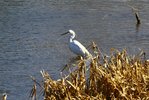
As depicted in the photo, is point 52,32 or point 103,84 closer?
point 103,84

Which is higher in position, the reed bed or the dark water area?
the reed bed

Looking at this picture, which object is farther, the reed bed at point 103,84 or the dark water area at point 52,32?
the dark water area at point 52,32

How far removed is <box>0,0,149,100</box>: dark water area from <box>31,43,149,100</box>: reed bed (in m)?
4.00

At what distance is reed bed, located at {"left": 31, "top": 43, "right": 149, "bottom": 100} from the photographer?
9391mm

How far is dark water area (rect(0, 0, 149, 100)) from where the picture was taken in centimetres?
1644

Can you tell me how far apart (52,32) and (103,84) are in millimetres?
12973

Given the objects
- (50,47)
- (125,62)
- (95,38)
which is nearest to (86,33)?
(95,38)

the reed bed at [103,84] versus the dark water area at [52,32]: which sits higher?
the reed bed at [103,84]

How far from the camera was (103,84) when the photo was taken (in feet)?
31.4

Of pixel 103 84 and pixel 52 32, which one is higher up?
pixel 103 84

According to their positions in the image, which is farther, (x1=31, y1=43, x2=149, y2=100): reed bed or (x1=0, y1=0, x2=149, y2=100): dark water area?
(x1=0, y1=0, x2=149, y2=100): dark water area

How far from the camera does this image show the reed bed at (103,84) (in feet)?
30.8

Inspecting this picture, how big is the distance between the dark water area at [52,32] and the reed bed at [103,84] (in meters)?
4.00

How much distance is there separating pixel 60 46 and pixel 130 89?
11.1 m
